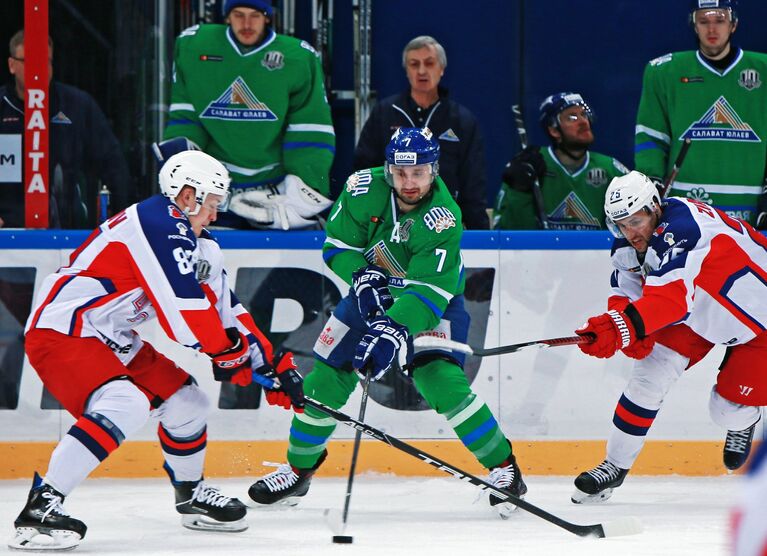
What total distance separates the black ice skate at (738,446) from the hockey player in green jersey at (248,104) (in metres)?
1.60

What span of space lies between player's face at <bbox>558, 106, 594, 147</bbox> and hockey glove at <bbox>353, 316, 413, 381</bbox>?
5.19 feet

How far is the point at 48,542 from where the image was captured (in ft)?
10.1

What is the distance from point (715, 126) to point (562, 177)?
59 cm

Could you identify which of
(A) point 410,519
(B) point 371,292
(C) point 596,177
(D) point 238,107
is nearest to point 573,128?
(C) point 596,177

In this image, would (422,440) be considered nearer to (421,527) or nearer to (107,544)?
(421,527)

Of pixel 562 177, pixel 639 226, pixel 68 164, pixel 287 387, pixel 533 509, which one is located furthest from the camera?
pixel 562 177

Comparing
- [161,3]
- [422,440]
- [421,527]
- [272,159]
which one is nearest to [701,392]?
[422,440]

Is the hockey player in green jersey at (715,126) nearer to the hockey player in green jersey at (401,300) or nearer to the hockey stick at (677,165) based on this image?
the hockey stick at (677,165)

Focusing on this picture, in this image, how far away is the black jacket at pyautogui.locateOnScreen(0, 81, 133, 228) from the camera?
431 cm

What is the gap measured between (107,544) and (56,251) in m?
1.39

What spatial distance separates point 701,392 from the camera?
14.1 feet

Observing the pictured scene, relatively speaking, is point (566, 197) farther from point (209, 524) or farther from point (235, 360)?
point (209, 524)

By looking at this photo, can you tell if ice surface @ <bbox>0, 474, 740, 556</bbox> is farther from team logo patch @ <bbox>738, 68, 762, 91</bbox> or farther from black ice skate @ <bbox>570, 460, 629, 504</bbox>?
team logo patch @ <bbox>738, 68, 762, 91</bbox>

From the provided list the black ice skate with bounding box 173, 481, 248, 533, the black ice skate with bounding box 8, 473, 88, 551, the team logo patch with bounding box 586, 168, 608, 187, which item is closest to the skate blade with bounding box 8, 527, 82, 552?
the black ice skate with bounding box 8, 473, 88, 551
